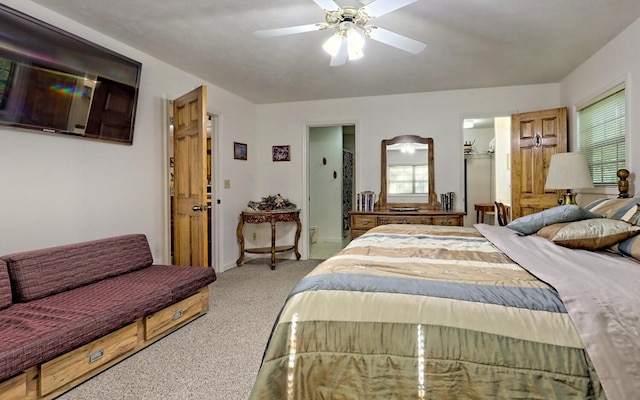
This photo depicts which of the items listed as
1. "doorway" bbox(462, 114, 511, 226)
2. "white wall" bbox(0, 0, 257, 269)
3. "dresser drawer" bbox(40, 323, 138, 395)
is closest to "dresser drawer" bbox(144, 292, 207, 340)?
"dresser drawer" bbox(40, 323, 138, 395)

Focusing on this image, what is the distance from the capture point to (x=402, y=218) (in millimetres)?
4348

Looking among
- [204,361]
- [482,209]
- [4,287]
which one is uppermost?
[482,209]

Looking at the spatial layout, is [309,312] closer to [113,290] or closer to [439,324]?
[439,324]

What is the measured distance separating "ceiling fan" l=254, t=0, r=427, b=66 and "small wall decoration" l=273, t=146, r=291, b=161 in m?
2.75

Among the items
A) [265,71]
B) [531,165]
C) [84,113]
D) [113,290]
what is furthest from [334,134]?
[113,290]

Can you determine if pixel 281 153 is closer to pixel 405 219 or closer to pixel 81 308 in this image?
pixel 405 219

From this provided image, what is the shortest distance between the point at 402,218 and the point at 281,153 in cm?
210

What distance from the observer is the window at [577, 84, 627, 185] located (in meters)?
3.02

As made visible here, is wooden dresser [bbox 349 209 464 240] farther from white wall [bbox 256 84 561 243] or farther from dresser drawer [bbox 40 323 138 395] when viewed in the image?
dresser drawer [bbox 40 323 138 395]

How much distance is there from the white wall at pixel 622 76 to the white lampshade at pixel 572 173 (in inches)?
11.5

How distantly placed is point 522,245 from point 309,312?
53.7 inches

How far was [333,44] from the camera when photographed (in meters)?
2.34

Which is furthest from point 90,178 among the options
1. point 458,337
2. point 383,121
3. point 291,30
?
point 383,121

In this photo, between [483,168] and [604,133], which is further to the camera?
[483,168]
